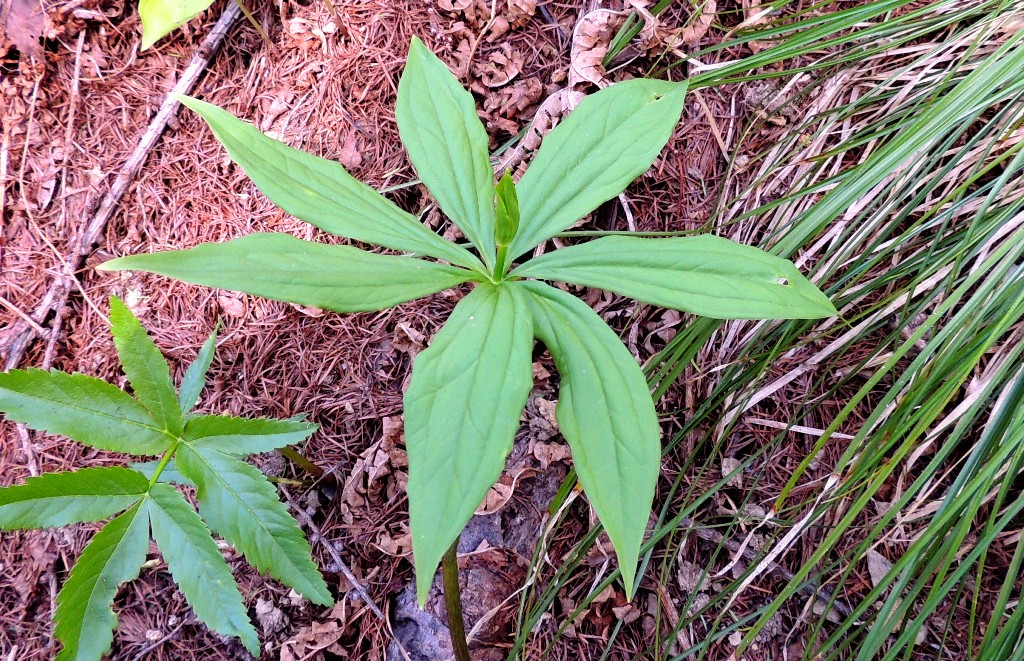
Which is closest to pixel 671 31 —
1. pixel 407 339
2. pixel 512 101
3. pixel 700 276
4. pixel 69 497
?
pixel 512 101

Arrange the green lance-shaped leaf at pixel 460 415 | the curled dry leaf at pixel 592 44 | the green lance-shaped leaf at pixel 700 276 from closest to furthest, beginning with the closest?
the green lance-shaped leaf at pixel 460 415 < the green lance-shaped leaf at pixel 700 276 < the curled dry leaf at pixel 592 44

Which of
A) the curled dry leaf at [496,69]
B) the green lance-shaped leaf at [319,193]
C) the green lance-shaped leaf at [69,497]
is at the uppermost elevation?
the curled dry leaf at [496,69]

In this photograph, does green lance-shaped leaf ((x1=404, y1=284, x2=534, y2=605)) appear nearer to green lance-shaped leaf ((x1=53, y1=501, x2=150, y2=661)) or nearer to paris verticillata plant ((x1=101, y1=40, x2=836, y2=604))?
paris verticillata plant ((x1=101, y1=40, x2=836, y2=604))

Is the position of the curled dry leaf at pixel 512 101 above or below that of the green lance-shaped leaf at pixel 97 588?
above

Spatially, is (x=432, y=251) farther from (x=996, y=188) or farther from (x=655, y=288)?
(x=996, y=188)

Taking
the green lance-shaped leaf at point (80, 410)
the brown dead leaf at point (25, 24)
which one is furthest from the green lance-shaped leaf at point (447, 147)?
the brown dead leaf at point (25, 24)

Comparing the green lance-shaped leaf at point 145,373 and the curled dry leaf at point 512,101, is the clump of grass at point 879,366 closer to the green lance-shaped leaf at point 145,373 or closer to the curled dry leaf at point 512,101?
the curled dry leaf at point 512,101

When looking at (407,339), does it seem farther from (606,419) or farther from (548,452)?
(606,419)
